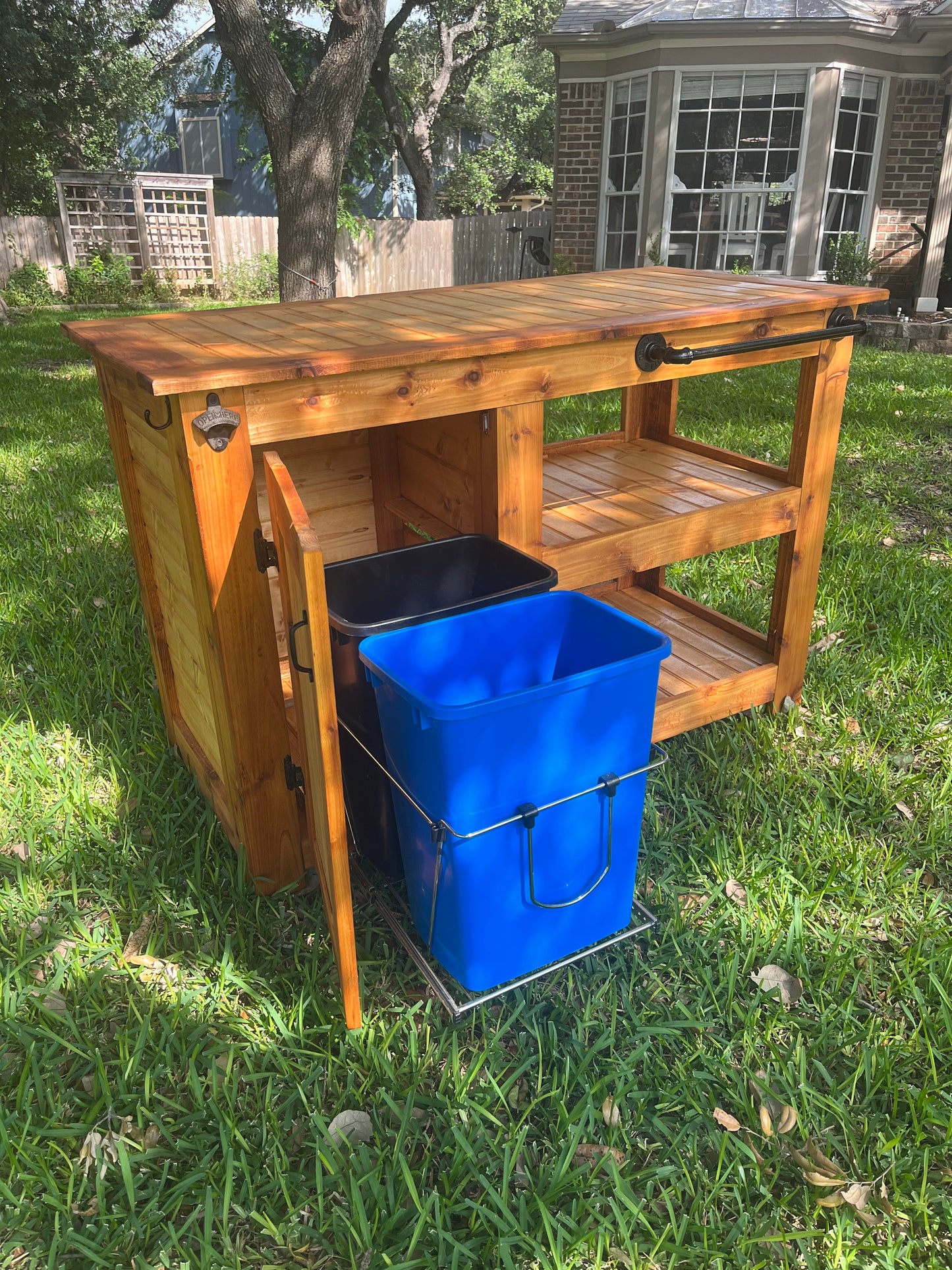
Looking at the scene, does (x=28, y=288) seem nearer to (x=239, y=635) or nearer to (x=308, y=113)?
(x=308, y=113)

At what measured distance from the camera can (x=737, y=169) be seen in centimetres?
1044

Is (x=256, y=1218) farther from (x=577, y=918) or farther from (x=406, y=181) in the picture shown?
(x=406, y=181)

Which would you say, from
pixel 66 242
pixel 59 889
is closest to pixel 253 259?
pixel 66 242

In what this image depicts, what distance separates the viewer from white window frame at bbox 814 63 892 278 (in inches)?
393

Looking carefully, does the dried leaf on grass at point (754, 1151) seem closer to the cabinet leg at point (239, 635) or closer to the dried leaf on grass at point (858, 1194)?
the dried leaf on grass at point (858, 1194)

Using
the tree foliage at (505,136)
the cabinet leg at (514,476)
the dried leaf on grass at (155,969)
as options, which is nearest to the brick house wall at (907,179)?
the cabinet leg at (514,476)

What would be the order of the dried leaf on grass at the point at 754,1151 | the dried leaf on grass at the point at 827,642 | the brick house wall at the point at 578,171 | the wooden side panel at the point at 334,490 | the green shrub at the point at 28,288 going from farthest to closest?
1. the green shrub at the point at 28,288
2. the brick house wall at the point at 578,171
3. the dried leaf on grass at the point at 827,642
4. the wooden side panel at the point at 334,490
5. the dried leaf on grass at the point at 754,1151

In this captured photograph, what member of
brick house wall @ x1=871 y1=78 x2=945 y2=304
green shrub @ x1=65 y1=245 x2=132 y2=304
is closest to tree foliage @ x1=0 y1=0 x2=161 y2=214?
green shrub @ x1=65 y1=245 x2=132 y2=304

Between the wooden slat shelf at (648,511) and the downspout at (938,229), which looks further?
the downspout at (938,229)

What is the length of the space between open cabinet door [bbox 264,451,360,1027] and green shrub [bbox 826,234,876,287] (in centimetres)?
999

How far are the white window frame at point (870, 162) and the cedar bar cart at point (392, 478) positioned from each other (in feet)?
27.8

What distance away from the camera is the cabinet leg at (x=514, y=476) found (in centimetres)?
209

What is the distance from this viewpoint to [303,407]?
5.90ft

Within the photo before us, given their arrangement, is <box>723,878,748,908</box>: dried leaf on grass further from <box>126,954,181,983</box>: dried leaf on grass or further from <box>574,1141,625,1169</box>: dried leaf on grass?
<box>126,954,181,983</box>: dried leaf on grass
